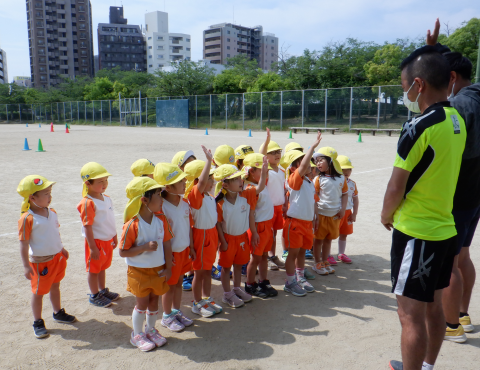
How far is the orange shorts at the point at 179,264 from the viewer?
3.35 meters

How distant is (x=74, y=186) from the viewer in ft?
30.2

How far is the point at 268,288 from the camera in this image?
13.4 feet

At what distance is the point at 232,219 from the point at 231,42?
12411cm

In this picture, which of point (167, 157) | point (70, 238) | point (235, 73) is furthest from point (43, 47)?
point (70, 238)

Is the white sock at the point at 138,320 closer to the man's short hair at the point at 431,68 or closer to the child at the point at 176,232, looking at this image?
the child at the point at 176,232

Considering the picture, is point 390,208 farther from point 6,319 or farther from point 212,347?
point 6,319

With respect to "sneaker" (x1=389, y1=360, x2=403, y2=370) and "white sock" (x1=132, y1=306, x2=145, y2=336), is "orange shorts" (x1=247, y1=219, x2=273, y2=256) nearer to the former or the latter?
"white sock" (x1=132, y1=306, x2=145, y2=336)

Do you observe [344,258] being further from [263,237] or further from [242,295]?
[242,295]

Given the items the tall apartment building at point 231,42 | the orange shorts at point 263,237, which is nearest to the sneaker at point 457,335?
the orange shorts at point 263,237

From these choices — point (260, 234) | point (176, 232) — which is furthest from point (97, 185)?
point (260, 234)

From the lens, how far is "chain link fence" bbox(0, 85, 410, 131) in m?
26.2

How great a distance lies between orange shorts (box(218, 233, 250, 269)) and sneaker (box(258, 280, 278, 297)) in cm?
40

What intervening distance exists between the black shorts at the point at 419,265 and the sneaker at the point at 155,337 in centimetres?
186

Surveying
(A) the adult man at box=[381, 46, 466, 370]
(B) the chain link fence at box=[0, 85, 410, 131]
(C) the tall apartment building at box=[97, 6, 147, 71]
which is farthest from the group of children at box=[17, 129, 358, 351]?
(C) the tall apartment building at box=[97, 6, 147, 71]
